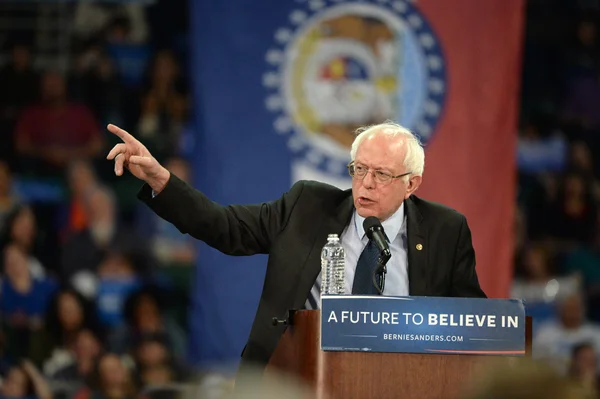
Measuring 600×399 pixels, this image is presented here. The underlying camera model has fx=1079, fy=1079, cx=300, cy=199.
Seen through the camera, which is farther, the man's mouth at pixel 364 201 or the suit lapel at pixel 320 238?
the man's mouth at pixel 364 201

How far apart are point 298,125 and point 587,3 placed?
411 centimetres

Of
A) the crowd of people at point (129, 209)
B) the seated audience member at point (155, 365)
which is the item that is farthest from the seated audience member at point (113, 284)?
the seated audience member at point (155, 365)

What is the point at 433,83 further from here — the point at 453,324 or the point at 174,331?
the point at 453,324

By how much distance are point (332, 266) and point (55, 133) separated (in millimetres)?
4737

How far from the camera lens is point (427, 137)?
17.4 feet

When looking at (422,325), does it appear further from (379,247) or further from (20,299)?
(20,299)

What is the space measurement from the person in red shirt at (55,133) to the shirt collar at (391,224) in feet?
14.3

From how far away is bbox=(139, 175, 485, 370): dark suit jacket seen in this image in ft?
10.0

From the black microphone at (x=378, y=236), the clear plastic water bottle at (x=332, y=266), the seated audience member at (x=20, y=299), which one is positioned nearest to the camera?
the black microphone at (x=378, y=236)

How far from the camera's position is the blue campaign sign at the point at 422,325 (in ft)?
8.07

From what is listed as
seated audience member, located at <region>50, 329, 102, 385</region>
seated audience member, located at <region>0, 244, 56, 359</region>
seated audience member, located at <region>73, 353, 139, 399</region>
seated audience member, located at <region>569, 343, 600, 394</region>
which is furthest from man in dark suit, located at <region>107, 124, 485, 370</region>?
seated audience member, located at <region>569, 343, 600, 394</region>

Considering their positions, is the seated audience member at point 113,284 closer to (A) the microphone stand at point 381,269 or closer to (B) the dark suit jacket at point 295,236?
(B) the dark suit jacket at point 295,236

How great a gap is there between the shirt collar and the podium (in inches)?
29.8

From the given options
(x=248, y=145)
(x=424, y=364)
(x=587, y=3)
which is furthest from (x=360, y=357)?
(x=587, y=3)
